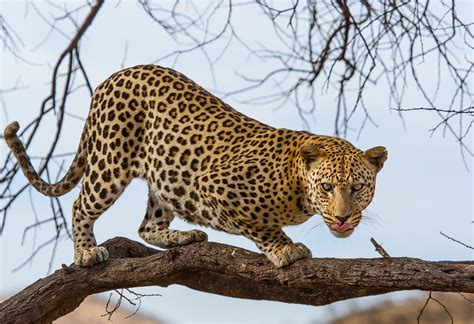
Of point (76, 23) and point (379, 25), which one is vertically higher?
point (76, 23)

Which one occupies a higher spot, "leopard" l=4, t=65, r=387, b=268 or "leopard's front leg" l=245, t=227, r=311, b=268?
"leopard" l=4, t=65, r=387, b=268

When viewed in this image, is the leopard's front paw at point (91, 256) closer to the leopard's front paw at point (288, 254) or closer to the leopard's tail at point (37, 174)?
Answer: the leopard's tail at point (37, 174)

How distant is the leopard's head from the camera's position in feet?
18.5

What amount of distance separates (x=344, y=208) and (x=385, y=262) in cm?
41

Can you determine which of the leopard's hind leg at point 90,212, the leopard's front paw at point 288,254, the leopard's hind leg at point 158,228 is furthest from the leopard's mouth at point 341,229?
the leopard's hind leg at point 90,212

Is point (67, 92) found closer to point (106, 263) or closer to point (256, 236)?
point (106, 263)

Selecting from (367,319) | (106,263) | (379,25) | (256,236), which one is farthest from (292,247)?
(367,319)

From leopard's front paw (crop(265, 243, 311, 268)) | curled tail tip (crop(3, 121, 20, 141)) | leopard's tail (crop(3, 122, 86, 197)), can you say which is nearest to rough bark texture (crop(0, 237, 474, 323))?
leopard's front paw (crop(265, 243, 311, 268))

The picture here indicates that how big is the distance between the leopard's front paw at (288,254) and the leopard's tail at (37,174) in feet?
6.76

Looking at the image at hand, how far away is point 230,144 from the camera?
6.61 meters

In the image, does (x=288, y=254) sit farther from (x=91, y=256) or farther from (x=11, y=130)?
(x=11, y=130)

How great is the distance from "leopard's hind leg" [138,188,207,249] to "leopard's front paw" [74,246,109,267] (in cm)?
38

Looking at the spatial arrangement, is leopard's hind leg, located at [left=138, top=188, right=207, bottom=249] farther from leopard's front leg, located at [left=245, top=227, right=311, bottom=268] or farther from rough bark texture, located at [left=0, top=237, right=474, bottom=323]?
leopard's front leg, located at [left=245, top=227, right=311, bottom=268]

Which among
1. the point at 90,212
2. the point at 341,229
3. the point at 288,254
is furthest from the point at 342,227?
the point at 90,212
